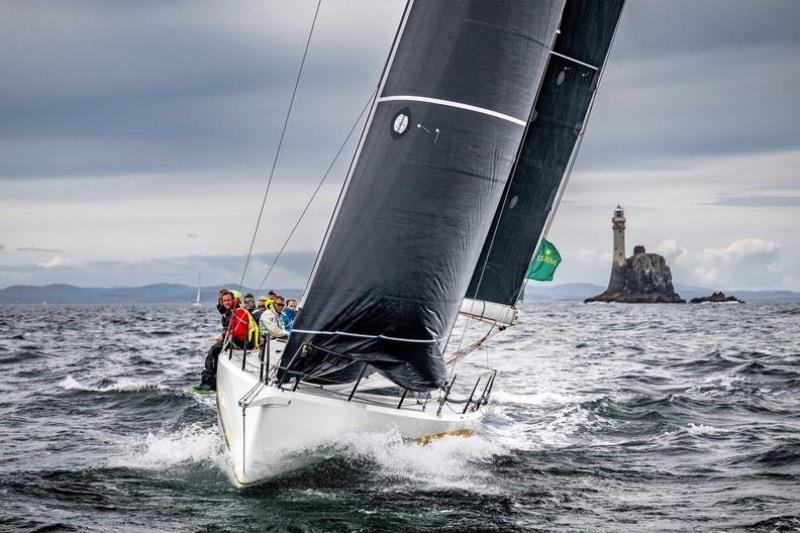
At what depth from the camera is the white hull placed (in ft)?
33.8

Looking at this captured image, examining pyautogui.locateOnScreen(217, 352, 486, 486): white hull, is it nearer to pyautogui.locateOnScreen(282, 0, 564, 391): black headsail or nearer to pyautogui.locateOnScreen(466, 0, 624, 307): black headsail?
pyautogui.locateOnScreen(282, 0, 564, 391): black headsail

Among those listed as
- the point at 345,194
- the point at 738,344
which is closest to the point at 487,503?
the point at 345,194

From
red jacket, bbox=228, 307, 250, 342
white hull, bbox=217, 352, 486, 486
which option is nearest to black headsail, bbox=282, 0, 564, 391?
white hull, bbox=217, 352, 486, 486

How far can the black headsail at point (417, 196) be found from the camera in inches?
425

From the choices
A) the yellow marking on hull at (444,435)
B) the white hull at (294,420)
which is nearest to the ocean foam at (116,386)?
the white hull at (294,420)

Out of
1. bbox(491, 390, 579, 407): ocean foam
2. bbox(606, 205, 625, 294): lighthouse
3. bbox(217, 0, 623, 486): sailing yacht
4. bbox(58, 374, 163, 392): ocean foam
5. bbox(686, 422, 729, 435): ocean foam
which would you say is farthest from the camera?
bbox(606, 205, 625, 294): lighthouse

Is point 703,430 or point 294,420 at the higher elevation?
point 703,430

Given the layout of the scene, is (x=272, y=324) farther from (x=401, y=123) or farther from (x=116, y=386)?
(x=116, y=386)

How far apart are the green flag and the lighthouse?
14015cm

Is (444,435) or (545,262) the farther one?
(545,262)

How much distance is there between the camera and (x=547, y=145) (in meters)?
15.1

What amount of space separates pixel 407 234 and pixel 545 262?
6217 millimetres

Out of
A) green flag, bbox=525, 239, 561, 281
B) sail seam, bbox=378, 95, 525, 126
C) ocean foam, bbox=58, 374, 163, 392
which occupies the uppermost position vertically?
sail seam, bbox=378, 95, 525, 126

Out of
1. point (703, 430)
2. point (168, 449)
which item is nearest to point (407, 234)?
point (168, 449)
